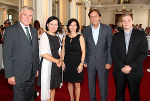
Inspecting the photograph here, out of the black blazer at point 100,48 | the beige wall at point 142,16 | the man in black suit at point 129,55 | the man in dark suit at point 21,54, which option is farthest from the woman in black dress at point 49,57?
the beige wall at point 142,16

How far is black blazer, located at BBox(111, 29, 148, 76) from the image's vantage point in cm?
255

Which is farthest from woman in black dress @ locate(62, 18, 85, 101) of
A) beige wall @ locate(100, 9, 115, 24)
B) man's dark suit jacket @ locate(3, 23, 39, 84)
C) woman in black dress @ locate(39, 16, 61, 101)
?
beige wall @ locate(100, 9, 115, 24)

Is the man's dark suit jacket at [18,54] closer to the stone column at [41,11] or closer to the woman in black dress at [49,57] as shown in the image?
the woman in black dress at [49,57]

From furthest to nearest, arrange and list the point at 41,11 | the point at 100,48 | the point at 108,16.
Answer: the point at 108,16, the point at 41,11, the point at 100,48

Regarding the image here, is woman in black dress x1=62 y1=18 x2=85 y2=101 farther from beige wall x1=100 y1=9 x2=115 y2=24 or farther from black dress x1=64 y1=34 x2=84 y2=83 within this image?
beige wall x1=100 y1=9 x2=115 y2=24

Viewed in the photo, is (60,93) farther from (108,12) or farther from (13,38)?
(108,12)

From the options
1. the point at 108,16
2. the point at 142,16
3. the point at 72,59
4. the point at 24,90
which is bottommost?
the point at 24,90

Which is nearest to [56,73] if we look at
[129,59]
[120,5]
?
[129,59]

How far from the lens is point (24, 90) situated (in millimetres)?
2525

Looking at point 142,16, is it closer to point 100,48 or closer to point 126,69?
point 100,48

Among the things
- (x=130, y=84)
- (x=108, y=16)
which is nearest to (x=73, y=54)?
(x=130, y=84)

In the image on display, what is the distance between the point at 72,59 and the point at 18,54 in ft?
3.50

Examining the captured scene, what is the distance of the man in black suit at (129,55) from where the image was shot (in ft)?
8.37

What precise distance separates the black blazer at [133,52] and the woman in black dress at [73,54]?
673 mm
